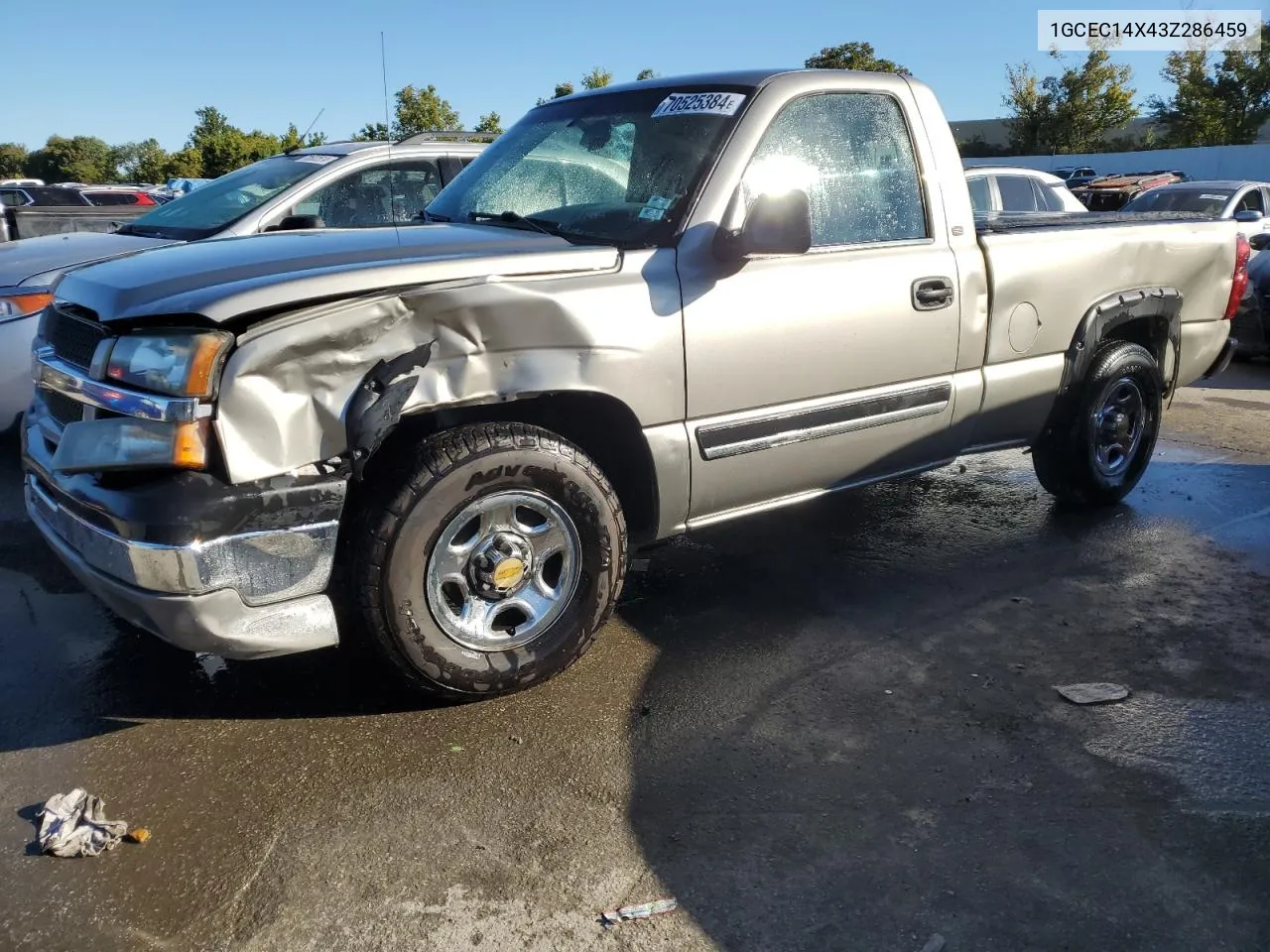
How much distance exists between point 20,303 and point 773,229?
4103 millimetres

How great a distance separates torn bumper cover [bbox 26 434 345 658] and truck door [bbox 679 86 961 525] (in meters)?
1.32

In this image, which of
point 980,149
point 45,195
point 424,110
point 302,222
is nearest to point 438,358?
point 302,222

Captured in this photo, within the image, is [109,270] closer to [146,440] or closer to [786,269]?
[146,440]

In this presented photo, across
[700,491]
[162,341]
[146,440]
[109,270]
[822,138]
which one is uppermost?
[822,138]

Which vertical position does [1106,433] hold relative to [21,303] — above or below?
below

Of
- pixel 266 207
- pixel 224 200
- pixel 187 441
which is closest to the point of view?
pixel 187 441

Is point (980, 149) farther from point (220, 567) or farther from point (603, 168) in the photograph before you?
point (220, 567)

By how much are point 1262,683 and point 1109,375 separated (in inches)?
73.6

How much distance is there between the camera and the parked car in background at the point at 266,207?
5.27m

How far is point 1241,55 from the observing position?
41.8 m

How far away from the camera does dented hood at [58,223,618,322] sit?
2.79 metres

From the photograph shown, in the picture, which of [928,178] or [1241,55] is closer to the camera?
[928,178]

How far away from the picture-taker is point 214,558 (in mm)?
2697

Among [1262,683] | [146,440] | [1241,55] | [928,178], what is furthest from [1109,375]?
[1241,55]
